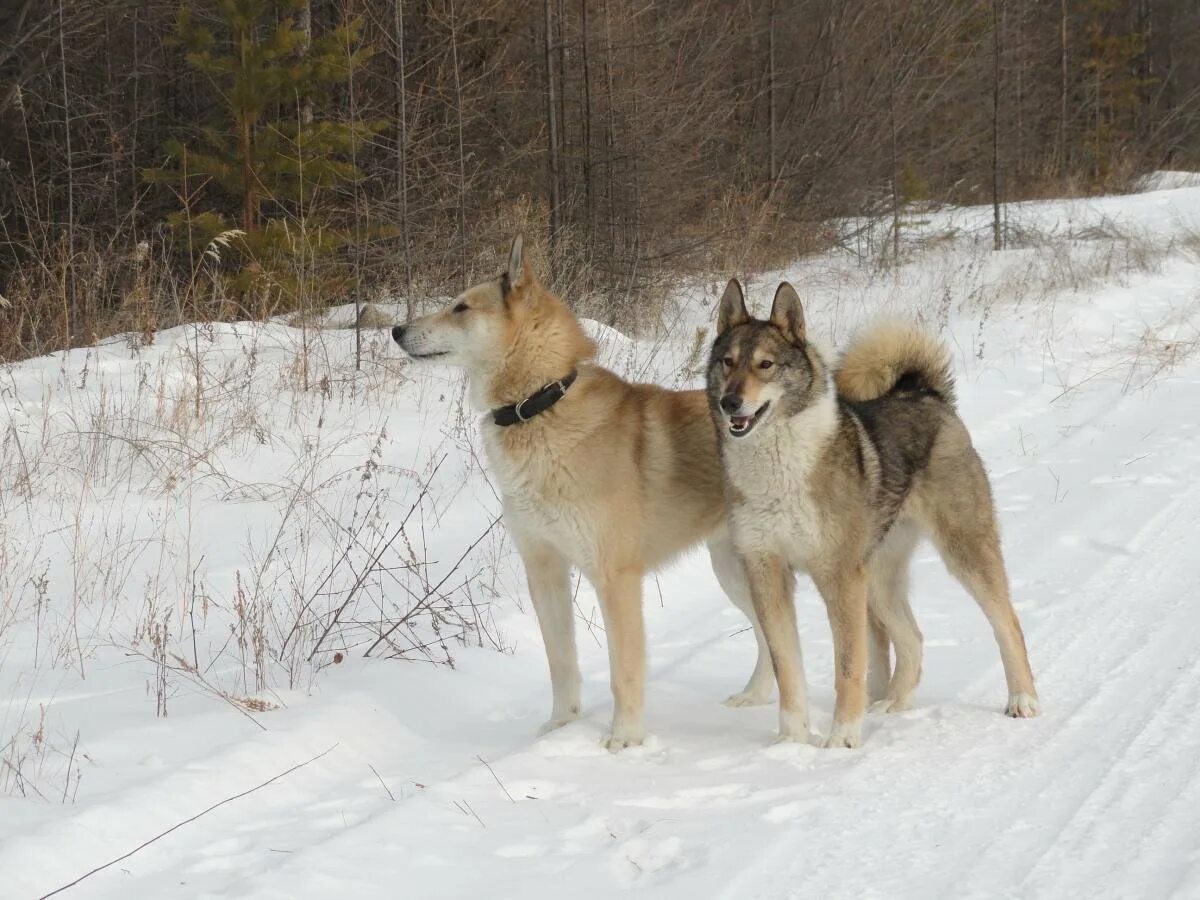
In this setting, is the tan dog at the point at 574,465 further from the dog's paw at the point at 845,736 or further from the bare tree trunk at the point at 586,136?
the bare tree trunk at the point at 586,136

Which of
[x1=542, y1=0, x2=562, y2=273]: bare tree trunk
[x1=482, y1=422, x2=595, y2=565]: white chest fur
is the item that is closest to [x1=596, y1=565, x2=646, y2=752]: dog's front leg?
[x1=482, y1=422, x2=595, y2=565]: white chest fur

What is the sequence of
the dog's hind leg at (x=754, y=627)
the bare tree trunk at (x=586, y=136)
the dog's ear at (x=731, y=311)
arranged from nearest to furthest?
the dog's ear at (x=731, y=311) < the dog's hind leg at (x=754, y=627) < the bare tree trunk at (x=586, y=136)

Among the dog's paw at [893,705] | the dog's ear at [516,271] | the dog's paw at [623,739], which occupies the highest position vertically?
the dog's ear at [516,271]

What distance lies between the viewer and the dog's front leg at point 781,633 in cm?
399

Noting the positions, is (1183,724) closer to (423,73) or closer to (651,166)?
(651,166)

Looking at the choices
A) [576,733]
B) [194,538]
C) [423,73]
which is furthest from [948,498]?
[423,73]

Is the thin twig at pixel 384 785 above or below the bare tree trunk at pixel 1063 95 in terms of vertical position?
below

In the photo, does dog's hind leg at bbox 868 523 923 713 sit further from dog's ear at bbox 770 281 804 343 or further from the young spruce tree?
the young spruce tree

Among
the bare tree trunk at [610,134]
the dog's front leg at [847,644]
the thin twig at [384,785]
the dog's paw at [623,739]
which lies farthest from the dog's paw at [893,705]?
the bare tree trunk at [610,134]

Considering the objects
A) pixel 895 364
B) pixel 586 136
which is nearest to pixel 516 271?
pixel 895 364

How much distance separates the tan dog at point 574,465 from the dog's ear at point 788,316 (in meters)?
0.55

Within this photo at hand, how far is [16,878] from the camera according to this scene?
2.84m

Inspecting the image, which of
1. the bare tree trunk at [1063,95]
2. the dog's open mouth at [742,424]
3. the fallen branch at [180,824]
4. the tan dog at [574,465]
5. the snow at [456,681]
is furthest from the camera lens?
the bare tree trunk at [1063,95]

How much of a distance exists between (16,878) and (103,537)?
3.74 metres
